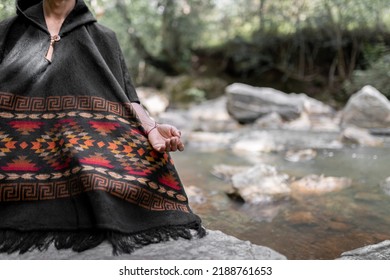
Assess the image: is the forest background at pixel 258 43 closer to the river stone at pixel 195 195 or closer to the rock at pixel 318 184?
the rock at pixel 318 184

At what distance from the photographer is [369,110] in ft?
24.4

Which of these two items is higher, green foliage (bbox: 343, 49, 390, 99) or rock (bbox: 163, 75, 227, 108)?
rock (bbox: 163, 75, 227, 108)

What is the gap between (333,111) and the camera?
384 inches

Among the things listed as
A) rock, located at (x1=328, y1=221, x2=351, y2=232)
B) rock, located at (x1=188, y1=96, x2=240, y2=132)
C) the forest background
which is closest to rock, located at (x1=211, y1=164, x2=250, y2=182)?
rock, located at (x1=328, y1=221, x2=351, y2=232)

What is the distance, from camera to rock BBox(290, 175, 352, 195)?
3713 millimetres

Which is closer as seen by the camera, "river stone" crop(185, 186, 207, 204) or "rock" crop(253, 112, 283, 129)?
"river stone" crop(185, 186, 207, 204)

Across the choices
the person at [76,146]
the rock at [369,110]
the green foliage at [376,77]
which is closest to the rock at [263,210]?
the person at [76,146]

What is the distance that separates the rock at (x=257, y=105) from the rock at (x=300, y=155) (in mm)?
3046

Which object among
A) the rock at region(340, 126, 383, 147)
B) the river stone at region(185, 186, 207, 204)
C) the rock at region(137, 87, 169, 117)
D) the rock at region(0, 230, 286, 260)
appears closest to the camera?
the rock at region(0, 230, 286, 260)

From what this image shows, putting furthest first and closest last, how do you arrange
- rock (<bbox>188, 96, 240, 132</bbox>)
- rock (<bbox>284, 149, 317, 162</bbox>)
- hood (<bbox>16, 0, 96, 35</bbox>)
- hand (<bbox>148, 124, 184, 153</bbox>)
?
rock (<bbox>188, 96, 240, 132</bbox>) → rock (<bbox>284, 149, 317, 162</bbox>) → hood (<bbox>16, 0, 96, 35</bbox>) → hand (<bbox>148, 124, 184, 153</bbox>)

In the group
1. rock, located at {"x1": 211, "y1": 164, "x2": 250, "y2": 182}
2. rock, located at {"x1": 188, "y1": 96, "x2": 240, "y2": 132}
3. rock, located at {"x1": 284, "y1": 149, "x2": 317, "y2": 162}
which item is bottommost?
rock, located at {"x1": 188, "y1": 96, "x2": 240, "y2": 132}

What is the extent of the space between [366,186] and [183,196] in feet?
9.00

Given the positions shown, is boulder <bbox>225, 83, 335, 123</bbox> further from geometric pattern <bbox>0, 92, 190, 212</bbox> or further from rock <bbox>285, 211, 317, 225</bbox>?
geometric pattern <bbox>0, 92, 190, 212</bbox>

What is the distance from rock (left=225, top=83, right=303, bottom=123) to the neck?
7.10 meters
